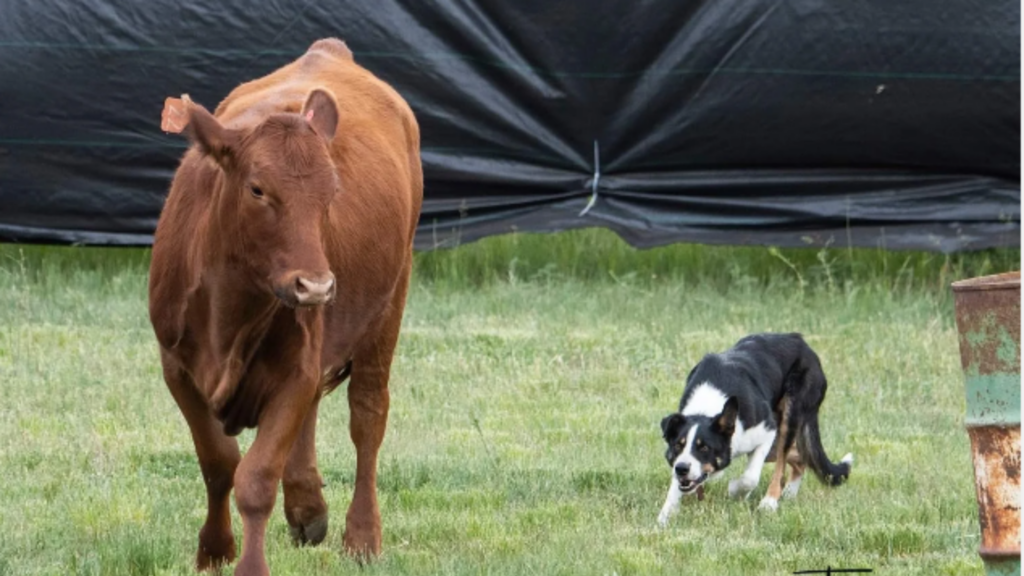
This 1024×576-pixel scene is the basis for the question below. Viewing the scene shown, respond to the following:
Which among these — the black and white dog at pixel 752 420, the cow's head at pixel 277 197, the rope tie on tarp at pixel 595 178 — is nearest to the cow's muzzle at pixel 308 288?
the cow's head at pixel 277 197

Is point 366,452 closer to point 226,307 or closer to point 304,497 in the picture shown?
point 304,497

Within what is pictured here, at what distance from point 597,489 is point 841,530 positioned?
1266mm

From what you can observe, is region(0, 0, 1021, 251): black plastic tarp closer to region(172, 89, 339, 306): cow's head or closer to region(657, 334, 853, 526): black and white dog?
region(657, 334, 853, 526): black and white dog

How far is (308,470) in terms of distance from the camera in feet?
21.5

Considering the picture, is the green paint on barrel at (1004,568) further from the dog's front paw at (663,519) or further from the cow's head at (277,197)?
the dog's front paw at (663,519)

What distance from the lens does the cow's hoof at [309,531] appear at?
659cm

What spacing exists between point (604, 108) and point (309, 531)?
22.1ft

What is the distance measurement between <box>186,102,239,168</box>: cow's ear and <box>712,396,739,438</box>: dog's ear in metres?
2.83

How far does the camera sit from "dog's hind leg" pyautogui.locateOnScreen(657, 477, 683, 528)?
7.24 meters

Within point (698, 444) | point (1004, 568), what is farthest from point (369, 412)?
point (1004, 568)

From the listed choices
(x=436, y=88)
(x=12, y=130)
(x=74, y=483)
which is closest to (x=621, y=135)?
(x=436, y=88)

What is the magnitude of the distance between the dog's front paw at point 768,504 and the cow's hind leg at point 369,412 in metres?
1.63

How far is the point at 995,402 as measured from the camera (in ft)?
15.5

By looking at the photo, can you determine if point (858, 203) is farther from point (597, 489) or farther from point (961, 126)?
point (597, 489)
